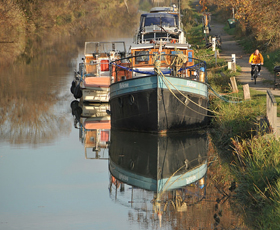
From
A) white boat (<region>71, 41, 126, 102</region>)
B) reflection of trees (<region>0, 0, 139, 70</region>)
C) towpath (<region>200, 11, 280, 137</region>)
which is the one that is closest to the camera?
towpath (<region>200, 11, 280, 137</region>)

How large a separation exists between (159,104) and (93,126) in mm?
4067

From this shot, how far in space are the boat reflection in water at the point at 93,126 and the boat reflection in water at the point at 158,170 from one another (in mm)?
360

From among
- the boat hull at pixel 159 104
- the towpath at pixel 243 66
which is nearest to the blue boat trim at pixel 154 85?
the boat hull at pixel 159 104

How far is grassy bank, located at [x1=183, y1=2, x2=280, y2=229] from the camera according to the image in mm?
10383

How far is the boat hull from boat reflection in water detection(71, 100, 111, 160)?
1.00 m

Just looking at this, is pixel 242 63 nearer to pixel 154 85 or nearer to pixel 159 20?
pixel 159 20

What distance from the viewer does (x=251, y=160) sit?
1215 cm

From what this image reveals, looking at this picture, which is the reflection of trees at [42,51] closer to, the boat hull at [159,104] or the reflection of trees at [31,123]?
the reflection of trees at [31,123]

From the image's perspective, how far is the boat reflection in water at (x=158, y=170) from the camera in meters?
12.1

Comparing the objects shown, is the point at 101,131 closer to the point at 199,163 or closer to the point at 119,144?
the point at 119,144

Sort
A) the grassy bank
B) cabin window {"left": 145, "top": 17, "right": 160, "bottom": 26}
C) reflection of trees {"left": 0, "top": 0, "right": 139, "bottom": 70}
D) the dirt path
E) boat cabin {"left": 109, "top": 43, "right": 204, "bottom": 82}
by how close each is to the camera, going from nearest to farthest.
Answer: the grassy bank < boat cabin {"left": 109, "top": 43, "right": 204, "bottom": 82} < the dirt path < cabin window {"left": 145, "top": 17, "right": 160, "bottom": 26} < reflection of trees {"left": 0, "top": 0, "right": 139, "bottom": 70}

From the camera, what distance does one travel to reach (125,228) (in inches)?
407

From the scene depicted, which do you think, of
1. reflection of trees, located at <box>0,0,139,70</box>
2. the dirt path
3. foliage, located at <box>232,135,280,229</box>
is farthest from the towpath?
reflection of trees, located at <box>0,0,139,70</box>

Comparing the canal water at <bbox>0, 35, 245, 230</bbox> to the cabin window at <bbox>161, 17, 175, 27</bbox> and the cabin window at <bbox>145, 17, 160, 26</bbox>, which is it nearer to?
the cabin window at <bbox>145, 17, 160, 26</bbox>
